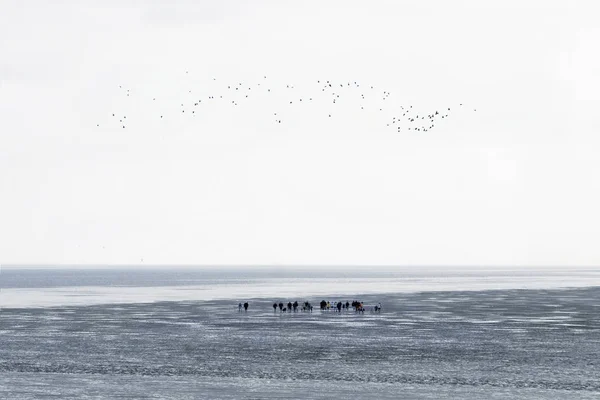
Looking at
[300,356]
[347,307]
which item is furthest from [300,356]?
[347,307]

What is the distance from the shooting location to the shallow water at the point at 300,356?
156ft

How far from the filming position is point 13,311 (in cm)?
11019

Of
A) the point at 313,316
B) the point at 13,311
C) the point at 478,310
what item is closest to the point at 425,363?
the point at 313,316

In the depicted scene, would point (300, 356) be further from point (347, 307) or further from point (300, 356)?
point (347, 307)

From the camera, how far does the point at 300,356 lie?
6094 cm

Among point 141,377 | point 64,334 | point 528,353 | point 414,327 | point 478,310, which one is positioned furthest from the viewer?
point 478,310

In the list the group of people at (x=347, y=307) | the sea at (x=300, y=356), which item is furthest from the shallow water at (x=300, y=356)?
the group of people at (x=347, y=307)

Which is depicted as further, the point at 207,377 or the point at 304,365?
the point at 304,365

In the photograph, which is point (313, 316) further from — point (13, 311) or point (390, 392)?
point (390, 392)

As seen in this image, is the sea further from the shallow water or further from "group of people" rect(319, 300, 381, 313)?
"group of people" rect(319, 300, 381, 313)

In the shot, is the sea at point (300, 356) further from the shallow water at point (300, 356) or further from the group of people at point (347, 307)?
the group of people at point (347, 307)

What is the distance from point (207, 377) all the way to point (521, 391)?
1586cm

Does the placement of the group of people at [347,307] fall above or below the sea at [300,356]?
above

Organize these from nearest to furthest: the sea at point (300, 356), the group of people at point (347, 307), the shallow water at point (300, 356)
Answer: the sea at point (300, 356)
the shallow water at point (300, 356)
the group of people at point (347, 307)
